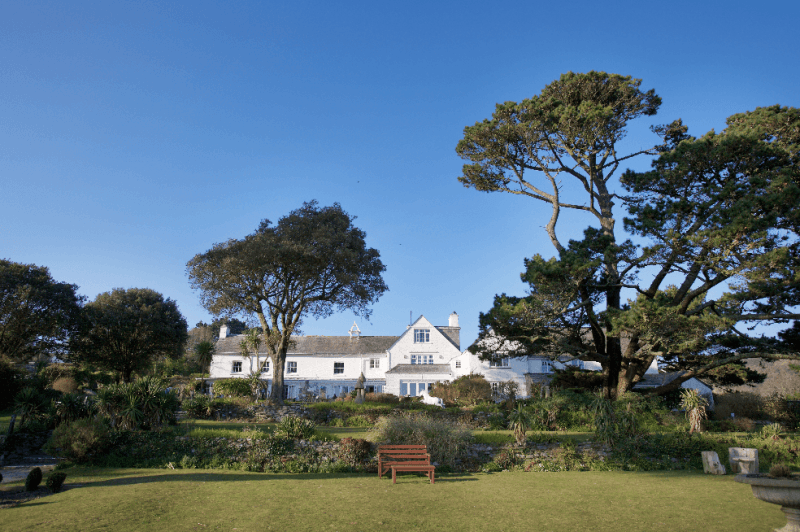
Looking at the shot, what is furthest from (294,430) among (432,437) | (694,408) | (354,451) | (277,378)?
(694,408)

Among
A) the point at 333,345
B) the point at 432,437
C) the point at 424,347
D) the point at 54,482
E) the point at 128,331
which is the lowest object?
the point at 54,482

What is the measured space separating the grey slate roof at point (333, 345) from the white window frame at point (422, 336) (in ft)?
12.5

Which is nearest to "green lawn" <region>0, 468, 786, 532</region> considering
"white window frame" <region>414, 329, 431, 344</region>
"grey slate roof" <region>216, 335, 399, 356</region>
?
"white window frame" <region>414, 329, 431, 344</region>

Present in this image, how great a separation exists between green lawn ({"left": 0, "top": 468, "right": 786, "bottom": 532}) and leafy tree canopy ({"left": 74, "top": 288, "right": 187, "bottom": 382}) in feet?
86.1

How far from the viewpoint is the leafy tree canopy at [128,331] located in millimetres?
36438

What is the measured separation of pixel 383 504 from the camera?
416 inches

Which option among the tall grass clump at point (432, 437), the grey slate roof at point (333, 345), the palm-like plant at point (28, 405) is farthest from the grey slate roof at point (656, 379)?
the palm-like plant at point (28, 405)

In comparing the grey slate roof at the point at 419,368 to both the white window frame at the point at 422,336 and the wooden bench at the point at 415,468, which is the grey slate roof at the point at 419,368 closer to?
the white window frame at the point at 422,336

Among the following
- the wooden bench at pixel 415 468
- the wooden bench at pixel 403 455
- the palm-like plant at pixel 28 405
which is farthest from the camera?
the palm-like plant at pixel 28 405

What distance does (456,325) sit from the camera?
51656 millimetres

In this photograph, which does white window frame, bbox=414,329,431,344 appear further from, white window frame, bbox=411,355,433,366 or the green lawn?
the green lawn

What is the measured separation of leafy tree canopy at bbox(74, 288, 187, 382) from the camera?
36.4m

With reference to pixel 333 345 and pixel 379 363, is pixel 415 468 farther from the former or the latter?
pixel 333 345

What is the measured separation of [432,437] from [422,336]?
1269 inches
